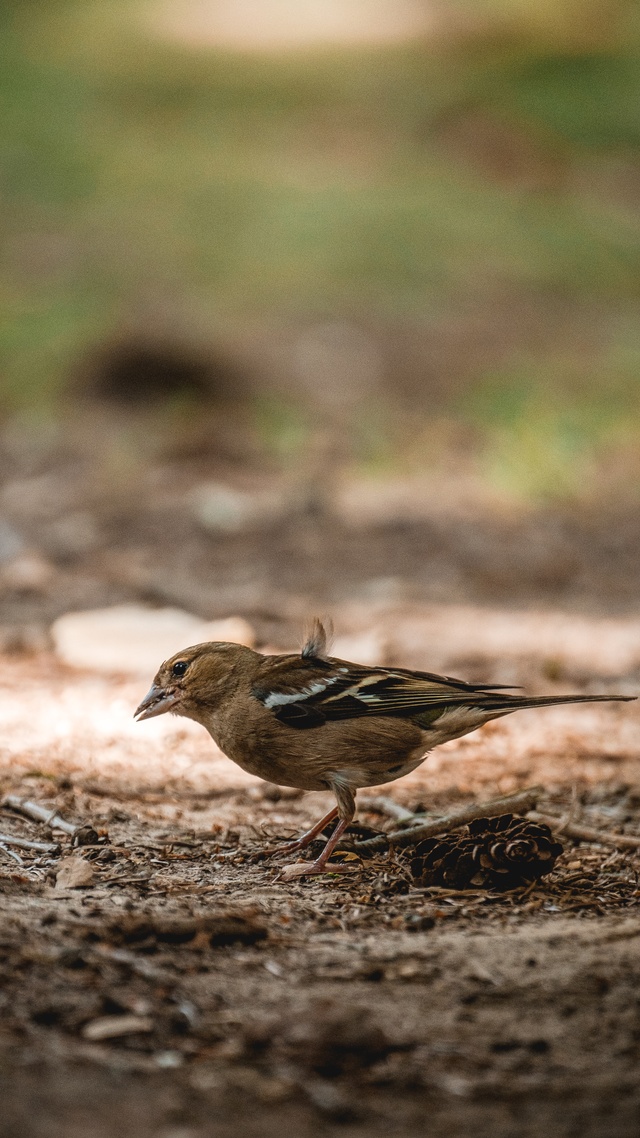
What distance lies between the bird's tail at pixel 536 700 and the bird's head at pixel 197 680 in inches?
33.0

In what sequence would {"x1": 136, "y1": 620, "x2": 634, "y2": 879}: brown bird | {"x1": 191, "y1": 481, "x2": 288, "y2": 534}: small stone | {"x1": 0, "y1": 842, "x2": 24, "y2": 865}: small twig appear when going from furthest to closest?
{"x1": 191, "y1": 481, "x2": 288, "y2": 534}: small stone → {"x1": 136, "y1": 620, "x2": 634, "y2": 879}: brown bird → {"x1": 0, "y1": 842, "x2": 24, "y2": 865}: small twig

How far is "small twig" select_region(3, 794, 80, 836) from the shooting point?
12.1ft

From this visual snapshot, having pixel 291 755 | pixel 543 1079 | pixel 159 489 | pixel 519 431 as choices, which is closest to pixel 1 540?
pixel 159 489

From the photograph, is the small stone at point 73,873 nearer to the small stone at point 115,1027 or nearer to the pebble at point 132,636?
the small stone at point 115,1027

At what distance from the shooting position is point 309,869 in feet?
11.3

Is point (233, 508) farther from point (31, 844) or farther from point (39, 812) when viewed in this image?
point (31, 844)

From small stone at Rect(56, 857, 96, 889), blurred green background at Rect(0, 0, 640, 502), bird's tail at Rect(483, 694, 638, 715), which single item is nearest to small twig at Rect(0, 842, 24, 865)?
small stone at Rect(56, 857, 96, 889)

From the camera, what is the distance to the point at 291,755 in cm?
358

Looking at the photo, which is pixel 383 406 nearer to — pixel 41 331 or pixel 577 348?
pixel 577 348

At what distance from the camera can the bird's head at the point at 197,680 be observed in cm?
384

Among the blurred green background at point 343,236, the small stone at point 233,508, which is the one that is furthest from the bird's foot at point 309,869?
the blurred green background at point 343,236

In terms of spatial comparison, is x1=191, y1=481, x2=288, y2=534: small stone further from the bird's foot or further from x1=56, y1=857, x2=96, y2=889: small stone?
x1=56, y1=857, x2=96, y2=889: small stone

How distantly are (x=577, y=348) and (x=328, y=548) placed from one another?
6.20m

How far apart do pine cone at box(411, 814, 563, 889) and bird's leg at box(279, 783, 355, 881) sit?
0.26 metres
